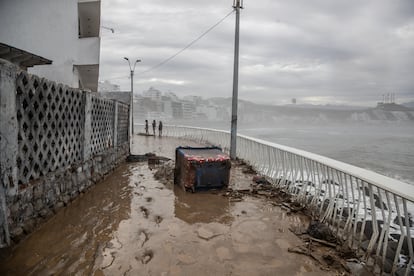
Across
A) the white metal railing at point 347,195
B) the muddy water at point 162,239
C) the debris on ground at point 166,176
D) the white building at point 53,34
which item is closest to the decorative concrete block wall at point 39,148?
the muddy water at point 162,239

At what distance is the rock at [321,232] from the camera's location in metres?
3.85

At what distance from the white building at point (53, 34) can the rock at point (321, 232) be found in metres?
12.4

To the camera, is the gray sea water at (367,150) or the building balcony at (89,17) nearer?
the building balcony at (89,17)

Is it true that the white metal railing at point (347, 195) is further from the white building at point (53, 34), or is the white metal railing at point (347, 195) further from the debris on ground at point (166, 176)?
the white building at point (53, 34)

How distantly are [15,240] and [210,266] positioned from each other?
273 centimetres

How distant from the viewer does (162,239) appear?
3809 mm

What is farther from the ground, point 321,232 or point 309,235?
point 321,232

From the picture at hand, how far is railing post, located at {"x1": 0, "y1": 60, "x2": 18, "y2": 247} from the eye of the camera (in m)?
3.15

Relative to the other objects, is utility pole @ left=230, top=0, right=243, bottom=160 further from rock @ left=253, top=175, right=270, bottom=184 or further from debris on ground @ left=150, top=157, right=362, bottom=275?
debris on ground @ left=150, top=157, right=362, bottom=275

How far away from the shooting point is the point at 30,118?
3.92 metres

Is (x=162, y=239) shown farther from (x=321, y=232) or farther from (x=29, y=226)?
(x=321, y=232)

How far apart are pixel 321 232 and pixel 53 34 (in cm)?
1345

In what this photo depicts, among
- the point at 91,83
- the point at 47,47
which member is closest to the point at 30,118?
the point at 47,47

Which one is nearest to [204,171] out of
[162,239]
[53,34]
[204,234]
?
[204,234]
